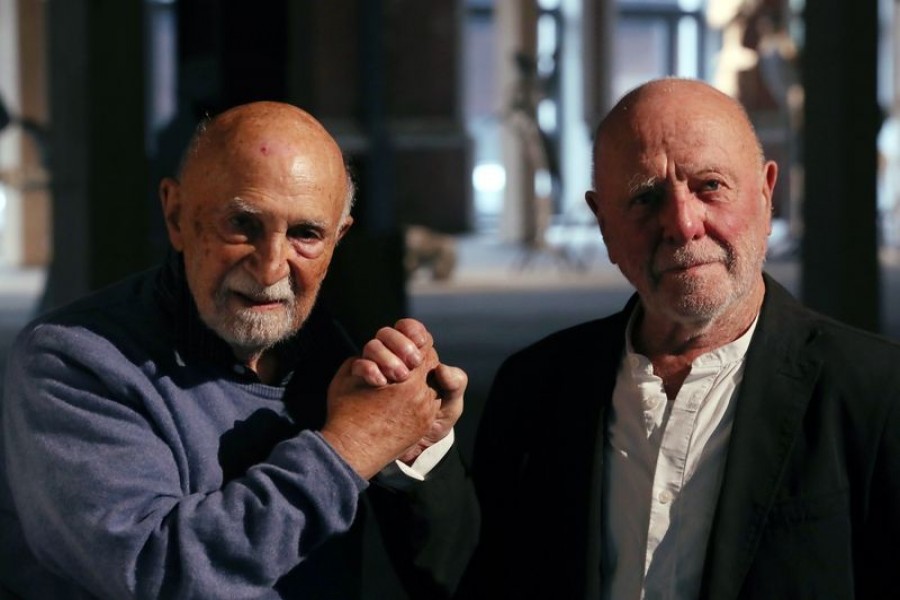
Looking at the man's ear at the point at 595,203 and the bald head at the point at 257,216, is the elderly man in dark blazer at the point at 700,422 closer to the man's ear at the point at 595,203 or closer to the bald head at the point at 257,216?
the man's ear at the point at 595,203

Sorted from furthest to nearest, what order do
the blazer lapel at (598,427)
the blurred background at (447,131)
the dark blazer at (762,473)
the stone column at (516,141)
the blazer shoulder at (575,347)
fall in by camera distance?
the stone column at (516,141) → the blurred background at (447,131) → the blazer shoulder at (575,347) → the blazer lapel at (598,427) → the dark blazer at (762,473)

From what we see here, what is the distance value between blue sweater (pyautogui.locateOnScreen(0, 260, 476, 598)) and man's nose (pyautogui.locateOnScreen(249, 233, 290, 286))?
9 centimetres

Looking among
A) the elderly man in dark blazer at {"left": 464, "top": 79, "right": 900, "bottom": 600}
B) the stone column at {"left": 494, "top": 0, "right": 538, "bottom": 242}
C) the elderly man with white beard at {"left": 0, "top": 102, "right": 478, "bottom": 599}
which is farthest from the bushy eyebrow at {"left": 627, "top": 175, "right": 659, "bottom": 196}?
the stone column at {"left": 494, "top": 0, "right": 538, "bottom": 242}

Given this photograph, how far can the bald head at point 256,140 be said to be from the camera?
1452 mm

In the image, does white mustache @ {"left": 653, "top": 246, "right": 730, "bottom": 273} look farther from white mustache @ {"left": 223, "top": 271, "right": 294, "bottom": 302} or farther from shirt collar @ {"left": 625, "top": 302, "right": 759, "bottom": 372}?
white mustache @ {"left": 223, "top": 271, "right": 294, "bottom": 302}

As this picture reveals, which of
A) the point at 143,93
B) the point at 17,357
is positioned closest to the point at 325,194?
the point at 17,357

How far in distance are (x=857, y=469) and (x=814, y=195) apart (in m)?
4.79

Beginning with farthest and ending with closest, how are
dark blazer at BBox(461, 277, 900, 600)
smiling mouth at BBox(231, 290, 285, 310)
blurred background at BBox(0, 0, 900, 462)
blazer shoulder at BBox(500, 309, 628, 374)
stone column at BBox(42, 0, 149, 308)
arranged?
stone column at BBox(42, 0, 149, 308) → blurred background at BBox(0, 0, 900, 462) → blazer shoulder at BBox(500, 309, 628, 374) → dark blazer at BBox(461, 277, 900, 600) → smiling mouth at BBox(231, 290, 285, 310)

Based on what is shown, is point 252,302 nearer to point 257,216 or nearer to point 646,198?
point 257,216

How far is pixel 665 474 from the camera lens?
1.71 m

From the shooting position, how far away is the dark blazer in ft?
5.26

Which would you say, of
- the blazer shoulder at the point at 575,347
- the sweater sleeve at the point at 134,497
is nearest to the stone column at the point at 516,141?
the blazer shoulder at the point at 575,347

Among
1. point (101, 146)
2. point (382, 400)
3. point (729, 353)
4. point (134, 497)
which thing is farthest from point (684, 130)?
point (101, 146)

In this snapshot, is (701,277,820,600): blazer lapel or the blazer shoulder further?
the blazer shoulder
